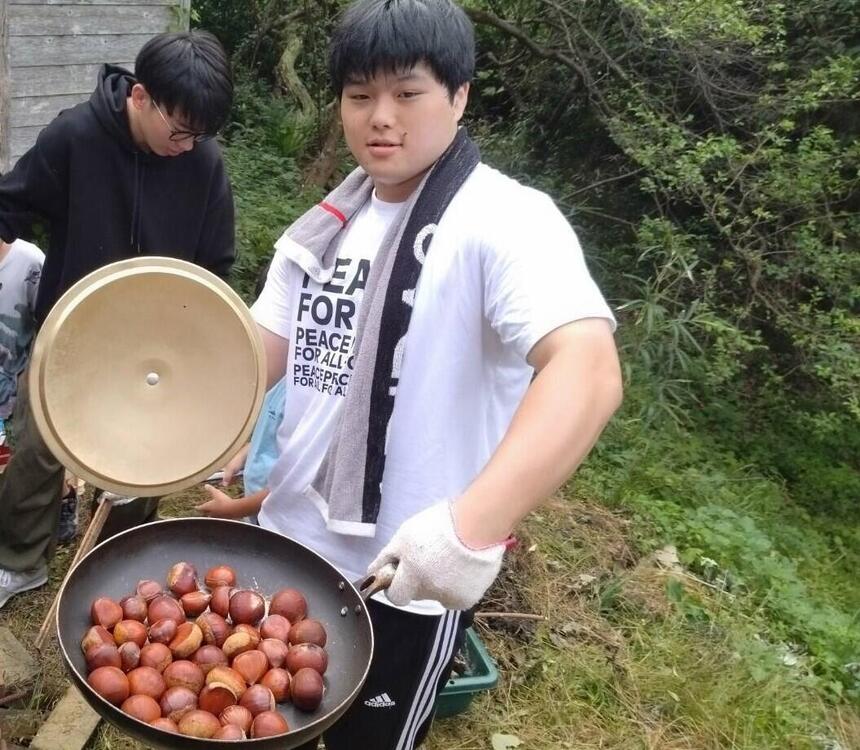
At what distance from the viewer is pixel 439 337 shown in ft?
4.62

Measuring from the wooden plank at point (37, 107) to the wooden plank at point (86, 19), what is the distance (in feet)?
1.00

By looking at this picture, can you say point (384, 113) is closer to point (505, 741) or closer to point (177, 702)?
point (177, 702)

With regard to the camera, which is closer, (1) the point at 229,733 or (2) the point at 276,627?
(1) the point at 229,733

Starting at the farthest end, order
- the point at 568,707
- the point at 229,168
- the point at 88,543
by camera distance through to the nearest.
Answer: the point at 229,168 → the point at 568,707 → the point at 88,543

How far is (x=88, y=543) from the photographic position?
2.14 meters

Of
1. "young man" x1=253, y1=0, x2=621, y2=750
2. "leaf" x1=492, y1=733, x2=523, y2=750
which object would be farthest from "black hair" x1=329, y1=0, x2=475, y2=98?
"leaf" x1=492, y1=733, x2=523, y2=750

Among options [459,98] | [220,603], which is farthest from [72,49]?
[220,603]

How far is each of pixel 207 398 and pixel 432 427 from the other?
462mm

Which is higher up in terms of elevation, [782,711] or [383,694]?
[383,694]

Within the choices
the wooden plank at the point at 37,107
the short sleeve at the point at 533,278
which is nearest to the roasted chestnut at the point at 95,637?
the short sleeve at the point at 533,278

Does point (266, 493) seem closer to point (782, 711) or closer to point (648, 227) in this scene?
point (782, 711)

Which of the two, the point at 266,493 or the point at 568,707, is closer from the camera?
the point at 266,493

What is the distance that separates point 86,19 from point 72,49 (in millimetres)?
178

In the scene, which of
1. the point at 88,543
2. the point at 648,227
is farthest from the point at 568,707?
the point at 648,227
